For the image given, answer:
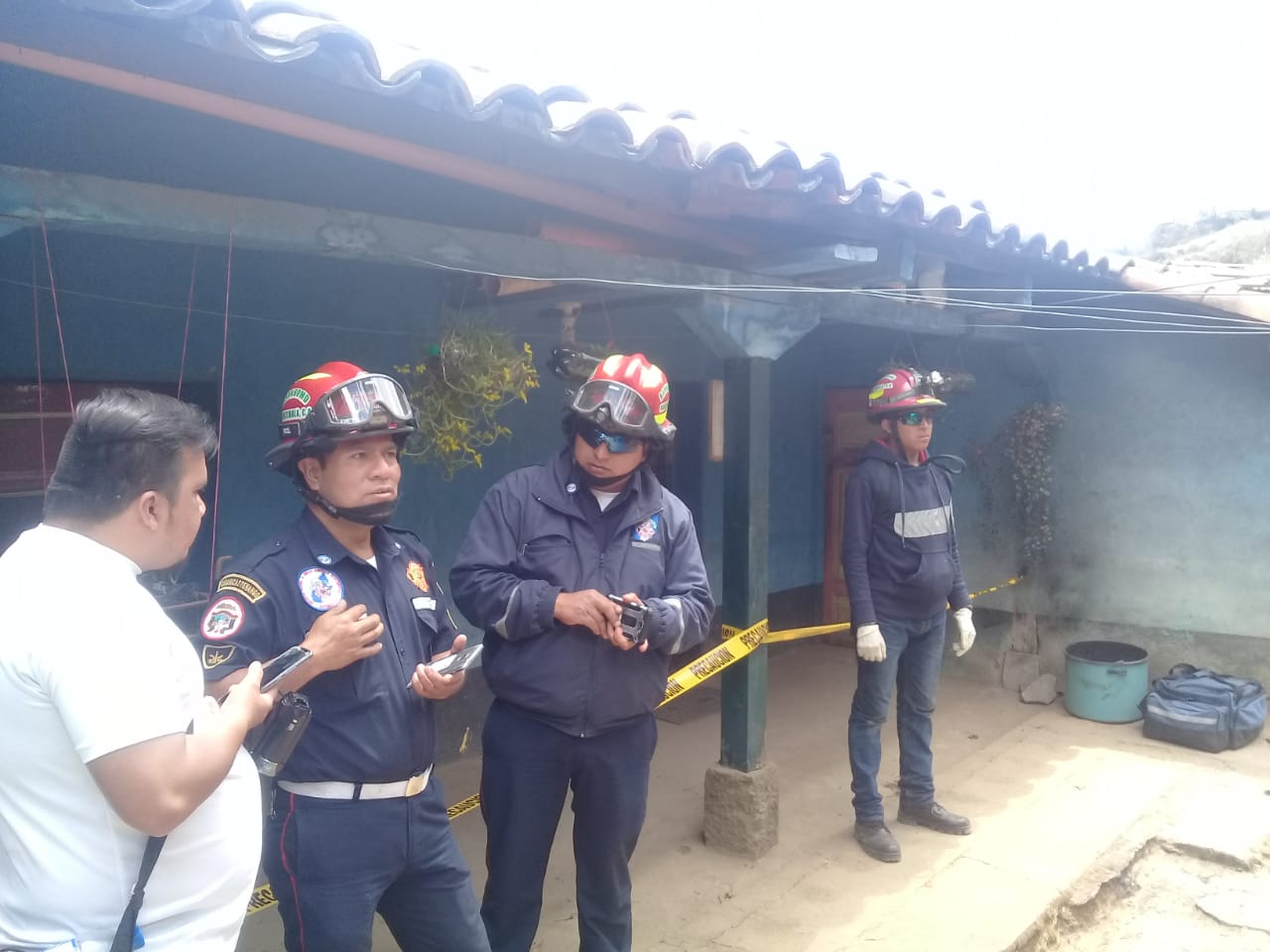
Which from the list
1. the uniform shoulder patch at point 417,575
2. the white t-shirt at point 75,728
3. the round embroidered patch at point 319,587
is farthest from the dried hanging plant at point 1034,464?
the white t-shirt at point 75,728

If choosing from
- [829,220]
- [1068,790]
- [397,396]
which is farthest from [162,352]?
[1068,790]

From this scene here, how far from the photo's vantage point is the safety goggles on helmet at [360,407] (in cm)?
219

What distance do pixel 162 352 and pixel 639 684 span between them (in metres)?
2.48

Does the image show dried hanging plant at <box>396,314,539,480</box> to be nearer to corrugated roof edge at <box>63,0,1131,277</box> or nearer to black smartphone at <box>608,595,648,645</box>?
corrugated roof edge at <box>63,0,1131,277</box>

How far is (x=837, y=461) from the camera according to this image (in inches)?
311

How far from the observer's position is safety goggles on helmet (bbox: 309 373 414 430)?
86.0 inches

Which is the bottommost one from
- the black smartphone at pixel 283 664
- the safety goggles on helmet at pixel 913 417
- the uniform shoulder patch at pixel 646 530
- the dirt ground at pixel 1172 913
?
the dirt ground at pixel 1172 913

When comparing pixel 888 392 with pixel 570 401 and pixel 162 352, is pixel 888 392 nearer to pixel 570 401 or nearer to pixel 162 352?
pixel 570 401

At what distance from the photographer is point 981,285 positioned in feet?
17.9

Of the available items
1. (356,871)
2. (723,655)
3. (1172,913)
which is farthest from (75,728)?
(1172,913)

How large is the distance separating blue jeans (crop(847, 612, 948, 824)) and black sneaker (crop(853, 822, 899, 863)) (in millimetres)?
32

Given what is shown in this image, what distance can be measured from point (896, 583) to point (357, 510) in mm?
2794

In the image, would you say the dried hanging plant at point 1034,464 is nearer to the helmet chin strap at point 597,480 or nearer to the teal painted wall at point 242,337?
the teal painted wall at point 242,337

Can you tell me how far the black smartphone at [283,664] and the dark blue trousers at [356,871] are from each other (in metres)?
0.38
